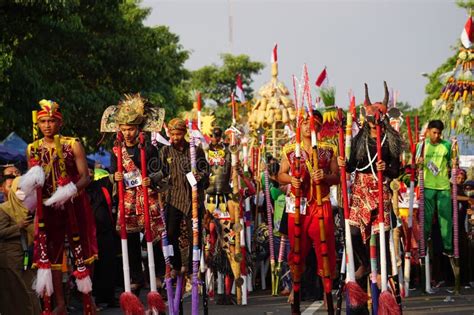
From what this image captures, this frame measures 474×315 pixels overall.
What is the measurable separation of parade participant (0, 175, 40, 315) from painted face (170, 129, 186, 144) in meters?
1.96

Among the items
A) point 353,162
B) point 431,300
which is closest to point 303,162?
point 353,162

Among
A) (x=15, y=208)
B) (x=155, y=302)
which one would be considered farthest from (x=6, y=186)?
(x=155, y=302)

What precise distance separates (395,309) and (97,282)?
6.03 metres

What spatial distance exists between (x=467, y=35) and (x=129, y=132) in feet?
26.7

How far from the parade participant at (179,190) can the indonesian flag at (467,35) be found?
22.3 feet

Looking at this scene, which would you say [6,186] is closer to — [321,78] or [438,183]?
[321,78]

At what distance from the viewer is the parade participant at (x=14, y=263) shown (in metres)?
11.3

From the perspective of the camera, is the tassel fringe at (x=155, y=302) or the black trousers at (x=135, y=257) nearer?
the tassel fringe at (x=155, y=302)

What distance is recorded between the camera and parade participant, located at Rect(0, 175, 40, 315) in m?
11.3

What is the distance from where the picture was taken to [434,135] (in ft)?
54.0

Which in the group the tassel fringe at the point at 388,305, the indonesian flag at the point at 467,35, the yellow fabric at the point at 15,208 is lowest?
the tassel fringe at the point at 388,305

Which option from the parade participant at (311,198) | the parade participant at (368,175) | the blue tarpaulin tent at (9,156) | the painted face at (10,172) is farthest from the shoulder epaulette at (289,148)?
the blue tarpaulin tent at (9,156)

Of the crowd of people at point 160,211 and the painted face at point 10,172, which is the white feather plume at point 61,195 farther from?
the painted face at point 10,172

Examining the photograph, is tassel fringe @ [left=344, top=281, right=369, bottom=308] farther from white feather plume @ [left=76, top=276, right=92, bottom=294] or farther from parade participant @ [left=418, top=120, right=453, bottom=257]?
parade participant @ [left=418, top=120, right=453, bottom=257]
